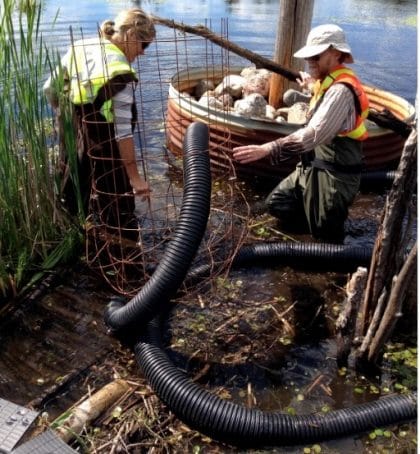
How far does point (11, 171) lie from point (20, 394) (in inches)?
52.9

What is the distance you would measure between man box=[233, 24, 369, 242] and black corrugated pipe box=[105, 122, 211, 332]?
24.2 inches

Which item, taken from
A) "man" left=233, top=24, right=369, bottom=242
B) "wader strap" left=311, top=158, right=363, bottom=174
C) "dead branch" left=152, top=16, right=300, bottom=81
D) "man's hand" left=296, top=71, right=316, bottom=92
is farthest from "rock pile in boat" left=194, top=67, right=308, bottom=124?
"wader strap" left=311, top=158, right=363, bottom=174

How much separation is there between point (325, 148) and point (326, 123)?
431mm

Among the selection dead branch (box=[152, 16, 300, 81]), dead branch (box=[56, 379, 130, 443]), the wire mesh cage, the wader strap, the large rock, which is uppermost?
dead branch (box=[152, 16, 300, 81])

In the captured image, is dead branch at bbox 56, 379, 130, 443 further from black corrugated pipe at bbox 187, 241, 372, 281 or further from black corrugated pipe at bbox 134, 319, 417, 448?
black corrugated pipe at bbox 187, 241, 372, 281

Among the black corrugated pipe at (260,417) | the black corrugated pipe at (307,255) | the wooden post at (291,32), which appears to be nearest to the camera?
the black corrugated pipe at (260,417)

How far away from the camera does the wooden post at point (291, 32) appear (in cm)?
532

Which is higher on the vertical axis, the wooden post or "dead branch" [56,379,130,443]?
the wooden post

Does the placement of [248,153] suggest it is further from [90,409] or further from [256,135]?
[90,409]

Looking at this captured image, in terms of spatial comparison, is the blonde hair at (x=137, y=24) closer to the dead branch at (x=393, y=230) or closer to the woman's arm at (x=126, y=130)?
the woman's arm at (x=126, y=130)

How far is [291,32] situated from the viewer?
5.45 meters

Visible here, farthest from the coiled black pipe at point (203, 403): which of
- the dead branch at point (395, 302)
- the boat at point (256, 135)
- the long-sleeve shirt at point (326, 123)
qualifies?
the boat at point (256, 135)

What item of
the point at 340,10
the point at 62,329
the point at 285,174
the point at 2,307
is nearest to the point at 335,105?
the point at 285,174

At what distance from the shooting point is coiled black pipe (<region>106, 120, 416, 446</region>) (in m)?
2.47
